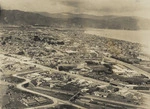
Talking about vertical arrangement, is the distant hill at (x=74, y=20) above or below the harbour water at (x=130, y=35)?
above

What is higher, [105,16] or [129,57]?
[105,16]

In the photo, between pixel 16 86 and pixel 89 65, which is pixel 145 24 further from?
pixel 16 86

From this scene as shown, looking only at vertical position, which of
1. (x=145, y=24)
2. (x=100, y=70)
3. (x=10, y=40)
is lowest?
(x=100, y=70)

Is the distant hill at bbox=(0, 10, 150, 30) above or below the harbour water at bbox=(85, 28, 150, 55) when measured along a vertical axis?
above

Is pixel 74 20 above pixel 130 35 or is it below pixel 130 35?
above

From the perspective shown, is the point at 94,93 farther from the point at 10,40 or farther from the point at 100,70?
the point at 10,40

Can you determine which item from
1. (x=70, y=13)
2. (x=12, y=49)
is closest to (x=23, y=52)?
(x=12, y=49)
